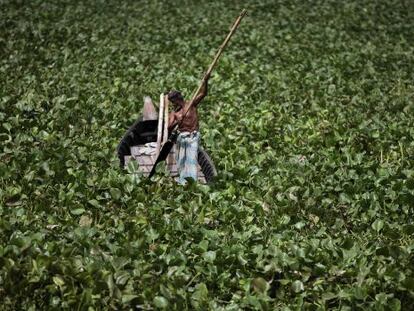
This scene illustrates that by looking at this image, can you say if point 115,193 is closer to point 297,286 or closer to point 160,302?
point 160,302

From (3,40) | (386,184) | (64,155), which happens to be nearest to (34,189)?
(64,155)

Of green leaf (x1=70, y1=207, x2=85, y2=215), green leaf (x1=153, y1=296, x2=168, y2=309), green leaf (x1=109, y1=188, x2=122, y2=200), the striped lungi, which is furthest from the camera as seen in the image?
the striped lungi

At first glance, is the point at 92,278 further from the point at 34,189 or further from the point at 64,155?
the point at 64,155

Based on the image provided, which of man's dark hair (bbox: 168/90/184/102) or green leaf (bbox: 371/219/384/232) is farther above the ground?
man's dark hair (bbox: 168/90/184/102)

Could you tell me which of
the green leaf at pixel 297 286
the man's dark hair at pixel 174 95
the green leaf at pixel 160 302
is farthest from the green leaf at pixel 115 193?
the green leaf at pixel 297 286

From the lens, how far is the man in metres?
6.93

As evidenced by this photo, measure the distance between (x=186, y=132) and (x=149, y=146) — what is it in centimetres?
113


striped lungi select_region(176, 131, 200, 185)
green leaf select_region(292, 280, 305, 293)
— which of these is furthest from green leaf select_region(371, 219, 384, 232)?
striped lungi select_region(176, 131, 200, 185)

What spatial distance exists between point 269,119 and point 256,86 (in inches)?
75.3

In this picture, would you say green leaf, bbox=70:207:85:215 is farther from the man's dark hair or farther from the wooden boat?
the man's dark hair

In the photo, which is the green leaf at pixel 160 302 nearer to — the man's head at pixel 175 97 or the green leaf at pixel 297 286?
the green leaf at pixel 297 286

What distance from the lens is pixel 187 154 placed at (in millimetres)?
7055

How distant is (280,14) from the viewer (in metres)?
17.2

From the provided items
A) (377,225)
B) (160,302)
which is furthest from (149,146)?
(160,302)
